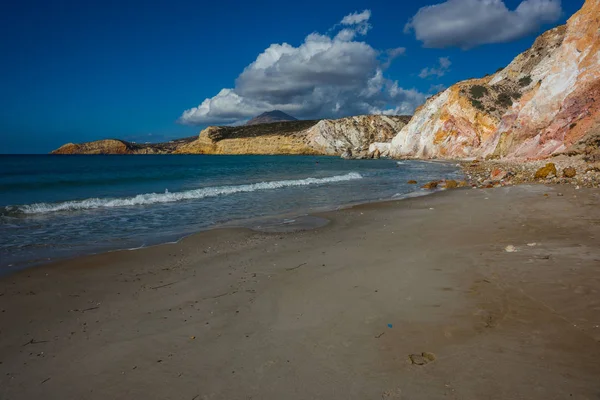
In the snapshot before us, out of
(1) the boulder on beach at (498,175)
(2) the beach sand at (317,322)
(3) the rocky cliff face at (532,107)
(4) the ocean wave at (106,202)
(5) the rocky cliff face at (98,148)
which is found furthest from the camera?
(5) the rocky cliff face at (98,148)

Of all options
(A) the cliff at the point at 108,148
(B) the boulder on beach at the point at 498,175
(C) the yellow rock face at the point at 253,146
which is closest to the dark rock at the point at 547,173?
(B) the boulder on beach at the point at 498,175

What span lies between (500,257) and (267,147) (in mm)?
120167

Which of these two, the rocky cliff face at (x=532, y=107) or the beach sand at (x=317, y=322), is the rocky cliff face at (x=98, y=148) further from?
the beach sand at (x=317, y=322)

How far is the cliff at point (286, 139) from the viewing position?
10725 centimetres

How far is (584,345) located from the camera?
3111 millimetres

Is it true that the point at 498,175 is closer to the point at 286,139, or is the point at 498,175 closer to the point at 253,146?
the point at 286,139

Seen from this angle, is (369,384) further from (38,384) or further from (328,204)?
(328,204)

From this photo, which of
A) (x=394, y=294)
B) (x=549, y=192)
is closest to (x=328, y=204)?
(x=549, y=192)

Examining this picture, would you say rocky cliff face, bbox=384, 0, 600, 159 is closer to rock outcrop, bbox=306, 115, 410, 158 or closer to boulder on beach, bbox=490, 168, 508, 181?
boulder on beach, bbox=490, 168, 508, 181

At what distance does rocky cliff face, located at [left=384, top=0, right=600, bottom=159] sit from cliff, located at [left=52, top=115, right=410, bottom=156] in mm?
26476

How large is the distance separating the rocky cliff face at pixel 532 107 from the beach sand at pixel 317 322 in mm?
21999

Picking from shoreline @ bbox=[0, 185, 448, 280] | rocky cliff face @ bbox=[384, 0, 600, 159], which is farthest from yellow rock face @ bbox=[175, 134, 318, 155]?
shoreline @ bbox=[0, 185, 448, 280]

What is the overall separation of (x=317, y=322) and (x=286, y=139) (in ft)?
383

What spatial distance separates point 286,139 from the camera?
11825 cm
